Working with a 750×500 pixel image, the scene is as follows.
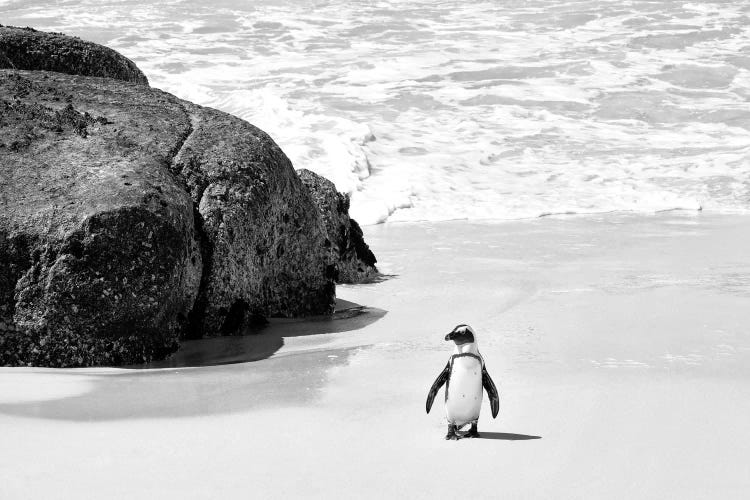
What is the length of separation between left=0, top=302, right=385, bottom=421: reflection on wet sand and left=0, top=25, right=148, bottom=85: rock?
104 inches

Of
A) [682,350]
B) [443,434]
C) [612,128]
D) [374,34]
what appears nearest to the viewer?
[443,434]

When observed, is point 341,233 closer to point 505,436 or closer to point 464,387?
point 464,387

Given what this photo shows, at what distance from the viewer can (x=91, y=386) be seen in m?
4.70

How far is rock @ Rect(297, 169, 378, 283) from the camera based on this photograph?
25.2 feet

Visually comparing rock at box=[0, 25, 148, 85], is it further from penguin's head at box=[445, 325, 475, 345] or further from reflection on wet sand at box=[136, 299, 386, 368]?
penguin's head at box=[445, 325, 475, 345]

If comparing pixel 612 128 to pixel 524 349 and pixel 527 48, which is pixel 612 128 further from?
pixel 524 349

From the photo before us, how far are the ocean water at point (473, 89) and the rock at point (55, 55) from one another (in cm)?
494

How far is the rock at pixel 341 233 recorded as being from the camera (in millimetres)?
7676

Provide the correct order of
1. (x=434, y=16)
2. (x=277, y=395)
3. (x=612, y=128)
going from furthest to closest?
(x=434, y=16) → (x=612, y=128) → (x=277, y=395)

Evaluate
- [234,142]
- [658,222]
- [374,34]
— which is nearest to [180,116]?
[234,142]

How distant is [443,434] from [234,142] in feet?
9.44

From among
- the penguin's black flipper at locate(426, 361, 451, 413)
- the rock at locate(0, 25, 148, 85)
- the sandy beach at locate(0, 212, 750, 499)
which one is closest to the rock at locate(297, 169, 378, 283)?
the sandy beach at locate(0, 212, 750, 499)

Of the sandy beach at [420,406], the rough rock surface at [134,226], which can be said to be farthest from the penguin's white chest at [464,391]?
the rough rock surface at [134,226]

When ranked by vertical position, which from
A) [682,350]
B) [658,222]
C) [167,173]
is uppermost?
[167,173]
